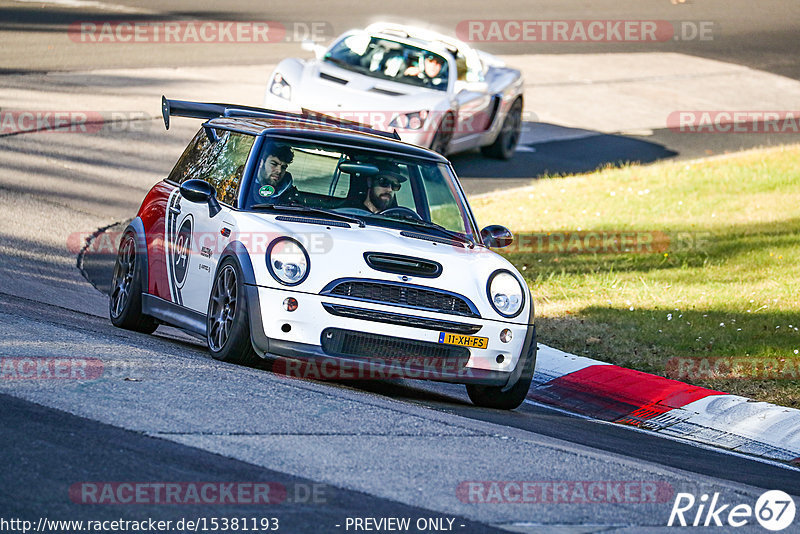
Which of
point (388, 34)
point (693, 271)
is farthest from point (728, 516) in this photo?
point (388, 34)

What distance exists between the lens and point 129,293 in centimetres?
919

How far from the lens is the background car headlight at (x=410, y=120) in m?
16.1

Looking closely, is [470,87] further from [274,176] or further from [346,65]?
[274,176]

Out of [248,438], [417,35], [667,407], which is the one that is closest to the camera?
[248,438]

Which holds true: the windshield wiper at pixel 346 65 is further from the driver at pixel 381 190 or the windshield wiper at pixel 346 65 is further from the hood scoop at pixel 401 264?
the hood scoop at pixel 401 264

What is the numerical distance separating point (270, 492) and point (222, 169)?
12.8ft

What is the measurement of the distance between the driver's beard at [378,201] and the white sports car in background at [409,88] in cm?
733

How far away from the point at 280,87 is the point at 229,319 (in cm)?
888

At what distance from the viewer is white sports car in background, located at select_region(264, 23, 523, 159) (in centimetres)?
1600

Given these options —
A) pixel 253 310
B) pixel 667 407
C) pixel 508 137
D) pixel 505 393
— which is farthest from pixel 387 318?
pixel 508 137

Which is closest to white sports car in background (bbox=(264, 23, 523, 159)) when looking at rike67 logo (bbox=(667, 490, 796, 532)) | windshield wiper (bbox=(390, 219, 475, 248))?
windshield wiper (bbox=(390, 219, 475, 248))

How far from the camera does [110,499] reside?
4965 millimetres

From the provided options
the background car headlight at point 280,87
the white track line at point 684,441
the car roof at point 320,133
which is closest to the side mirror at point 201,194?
the car roof at point 320,133

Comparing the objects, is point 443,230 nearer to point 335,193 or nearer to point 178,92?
point 335,193
